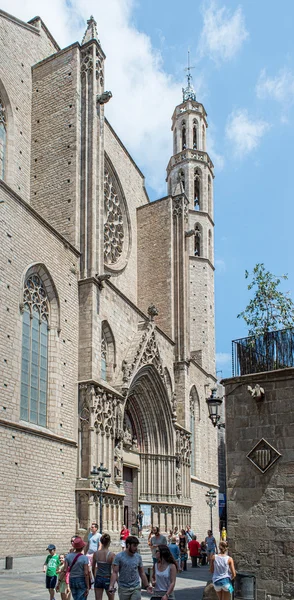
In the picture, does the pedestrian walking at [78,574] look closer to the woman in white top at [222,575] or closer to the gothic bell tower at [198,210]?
the woman in white top at [222,575]

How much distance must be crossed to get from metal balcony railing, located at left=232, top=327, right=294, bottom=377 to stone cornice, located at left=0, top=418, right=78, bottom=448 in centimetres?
601

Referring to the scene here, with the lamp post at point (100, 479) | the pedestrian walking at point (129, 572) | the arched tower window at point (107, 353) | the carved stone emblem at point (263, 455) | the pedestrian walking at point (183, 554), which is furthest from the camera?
the arched tower window at point (107, 353)

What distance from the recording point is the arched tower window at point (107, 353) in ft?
73.9

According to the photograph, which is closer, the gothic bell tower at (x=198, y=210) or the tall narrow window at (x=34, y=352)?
the tall narrow window at (x=34, y=352)

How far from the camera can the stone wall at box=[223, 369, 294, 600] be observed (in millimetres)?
10727

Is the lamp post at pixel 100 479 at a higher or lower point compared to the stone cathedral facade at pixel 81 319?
lower

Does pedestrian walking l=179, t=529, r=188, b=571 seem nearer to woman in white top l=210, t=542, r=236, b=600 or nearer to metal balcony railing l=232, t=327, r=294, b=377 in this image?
metal balcony railing l=232, t=327, r=294, b=377

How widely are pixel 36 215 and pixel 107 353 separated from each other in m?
6.15

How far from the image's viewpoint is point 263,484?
11.2 m

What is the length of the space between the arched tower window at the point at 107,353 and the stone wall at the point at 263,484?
1096cm

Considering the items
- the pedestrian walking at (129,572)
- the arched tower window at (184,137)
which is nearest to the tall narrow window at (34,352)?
the pedestrian walking at (129,572)

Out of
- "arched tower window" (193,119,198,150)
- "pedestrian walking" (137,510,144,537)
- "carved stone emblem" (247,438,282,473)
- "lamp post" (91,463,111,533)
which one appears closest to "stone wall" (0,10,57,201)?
"lamp post" (91,463,111,533)

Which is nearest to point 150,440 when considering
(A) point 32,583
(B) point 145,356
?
(B) point 145,356

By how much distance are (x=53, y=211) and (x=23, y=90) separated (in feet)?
15.2
